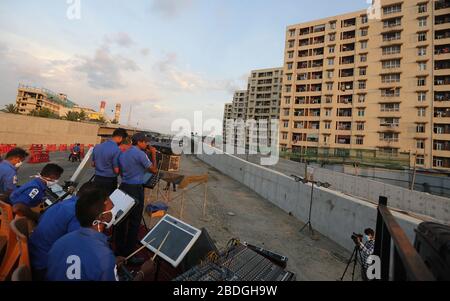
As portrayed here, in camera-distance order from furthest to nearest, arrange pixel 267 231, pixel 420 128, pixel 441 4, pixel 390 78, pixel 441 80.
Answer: pixel 390 78
pixel 420 128
pixel 441 4
pixel 441 80
pixel 267 231

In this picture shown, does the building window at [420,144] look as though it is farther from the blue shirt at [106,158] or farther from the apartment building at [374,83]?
the blue shirt at [106,158]

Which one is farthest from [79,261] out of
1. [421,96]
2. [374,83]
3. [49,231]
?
[374,83]

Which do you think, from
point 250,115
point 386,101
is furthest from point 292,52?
point 250,115

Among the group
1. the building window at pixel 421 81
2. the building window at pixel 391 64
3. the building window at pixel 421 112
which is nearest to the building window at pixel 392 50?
the building window at pixel 391 64

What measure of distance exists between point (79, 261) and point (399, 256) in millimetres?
2513

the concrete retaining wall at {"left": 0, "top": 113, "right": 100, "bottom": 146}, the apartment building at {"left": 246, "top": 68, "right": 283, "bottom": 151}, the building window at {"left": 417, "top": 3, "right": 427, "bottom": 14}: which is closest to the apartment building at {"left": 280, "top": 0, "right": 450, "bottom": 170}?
the building window at {"left": 417, "top": 3, "right": 427, "bottom": 14}

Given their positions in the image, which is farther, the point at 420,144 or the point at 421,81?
the point at 421,81

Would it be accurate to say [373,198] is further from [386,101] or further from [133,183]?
[386,101]

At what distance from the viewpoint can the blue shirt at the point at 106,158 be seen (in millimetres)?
4910

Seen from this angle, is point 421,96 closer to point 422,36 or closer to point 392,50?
point 392,50

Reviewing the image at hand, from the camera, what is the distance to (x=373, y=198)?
13.6m

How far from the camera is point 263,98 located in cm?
8106

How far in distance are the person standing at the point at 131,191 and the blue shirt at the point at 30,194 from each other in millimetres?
1312

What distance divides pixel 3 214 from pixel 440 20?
58.7 metres
